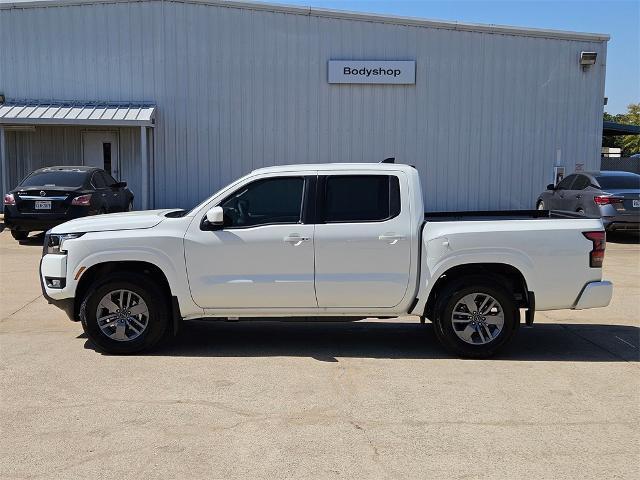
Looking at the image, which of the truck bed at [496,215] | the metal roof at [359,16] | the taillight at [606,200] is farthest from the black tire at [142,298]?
the metal roof at [359,16]

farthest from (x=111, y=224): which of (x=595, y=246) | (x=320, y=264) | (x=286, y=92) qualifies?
(x=286, y=92)

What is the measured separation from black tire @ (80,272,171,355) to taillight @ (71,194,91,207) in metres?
7.36

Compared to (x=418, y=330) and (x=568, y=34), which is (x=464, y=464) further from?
(x=568, y=34)

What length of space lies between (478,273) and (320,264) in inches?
57.8

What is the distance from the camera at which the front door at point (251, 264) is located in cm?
603

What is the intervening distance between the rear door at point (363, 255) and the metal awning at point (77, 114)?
477 inches

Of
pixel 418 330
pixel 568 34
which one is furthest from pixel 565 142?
pixel 418 330

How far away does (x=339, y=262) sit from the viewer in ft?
19.8

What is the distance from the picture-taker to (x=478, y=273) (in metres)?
6.18

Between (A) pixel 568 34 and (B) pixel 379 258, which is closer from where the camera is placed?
(B) pixel 379 258

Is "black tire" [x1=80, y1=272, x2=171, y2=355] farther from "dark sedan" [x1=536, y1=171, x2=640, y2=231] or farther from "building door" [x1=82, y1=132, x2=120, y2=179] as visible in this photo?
"building door" [x1=82, y1=132, x2=120, y2=179]

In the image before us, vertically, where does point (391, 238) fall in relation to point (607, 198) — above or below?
above

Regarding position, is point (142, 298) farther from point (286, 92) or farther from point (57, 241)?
point (286, 92)

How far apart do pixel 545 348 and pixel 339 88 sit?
1334 cm
